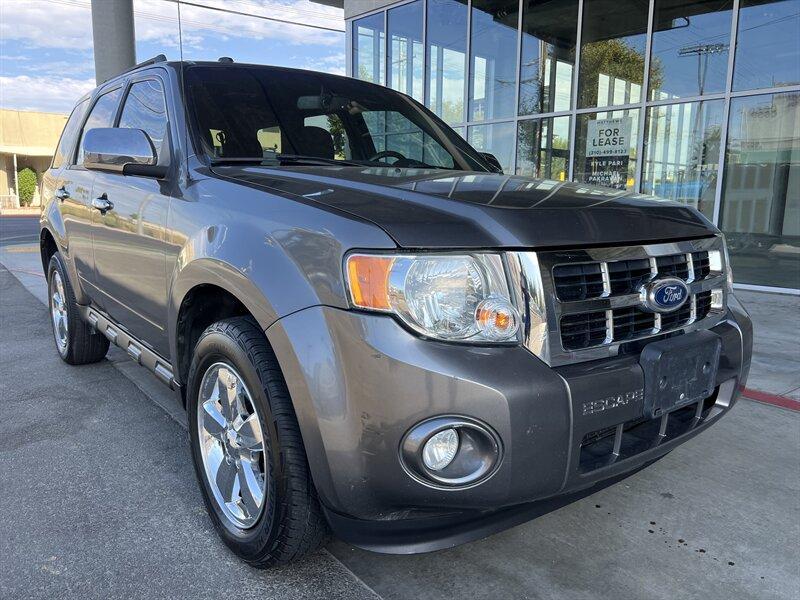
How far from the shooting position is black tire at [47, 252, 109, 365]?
167 inches

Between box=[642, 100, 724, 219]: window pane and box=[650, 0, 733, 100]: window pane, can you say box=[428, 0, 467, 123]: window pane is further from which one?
box=[642, 100, 724, 219]: window pane

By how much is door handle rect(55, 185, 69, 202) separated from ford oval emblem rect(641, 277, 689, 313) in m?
3.61

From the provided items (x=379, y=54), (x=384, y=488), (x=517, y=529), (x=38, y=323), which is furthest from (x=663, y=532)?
(x=379, y=54)

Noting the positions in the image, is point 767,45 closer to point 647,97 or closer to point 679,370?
point 647,97

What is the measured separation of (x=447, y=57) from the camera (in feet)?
38.6

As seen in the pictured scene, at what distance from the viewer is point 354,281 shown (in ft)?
5.48

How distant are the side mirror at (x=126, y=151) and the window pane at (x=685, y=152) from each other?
26.5ft

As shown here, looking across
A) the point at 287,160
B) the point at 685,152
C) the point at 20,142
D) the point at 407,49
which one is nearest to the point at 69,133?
the point at 287,160

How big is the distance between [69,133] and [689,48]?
8261 mm

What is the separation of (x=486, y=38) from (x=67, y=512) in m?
10.7

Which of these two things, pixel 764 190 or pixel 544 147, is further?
pixel 544 147

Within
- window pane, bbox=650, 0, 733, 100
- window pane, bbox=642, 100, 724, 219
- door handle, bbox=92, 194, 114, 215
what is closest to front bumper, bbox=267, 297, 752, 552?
door handle, bbox=92, 194, 114, 215

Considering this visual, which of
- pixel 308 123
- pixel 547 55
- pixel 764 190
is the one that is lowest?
pixel 764 190

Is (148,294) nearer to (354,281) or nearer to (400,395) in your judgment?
(354,281)
